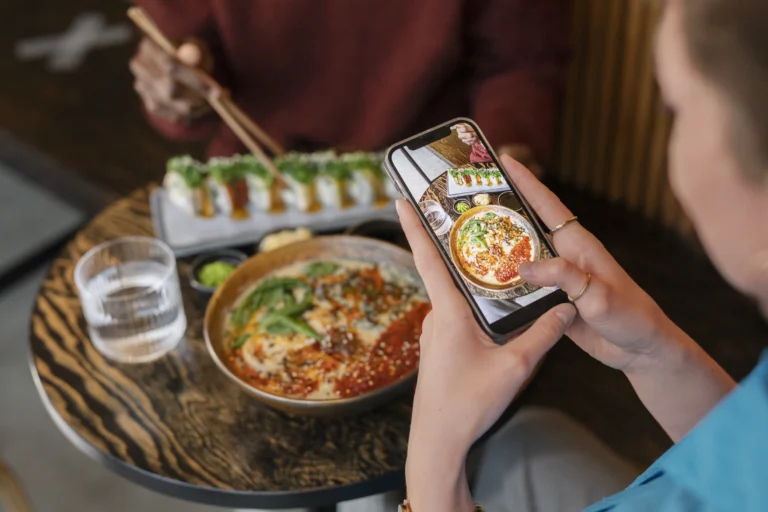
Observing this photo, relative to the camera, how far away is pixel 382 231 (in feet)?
4.58

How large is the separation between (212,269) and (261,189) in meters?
0.26

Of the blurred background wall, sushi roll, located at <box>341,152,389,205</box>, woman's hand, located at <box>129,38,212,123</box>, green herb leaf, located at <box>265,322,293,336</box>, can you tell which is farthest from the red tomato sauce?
the blurred background wall

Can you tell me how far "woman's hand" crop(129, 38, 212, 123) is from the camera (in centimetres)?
143

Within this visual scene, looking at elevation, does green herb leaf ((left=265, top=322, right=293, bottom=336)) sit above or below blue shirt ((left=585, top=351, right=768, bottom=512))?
below

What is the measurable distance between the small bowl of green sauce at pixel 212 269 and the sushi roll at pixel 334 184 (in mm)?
224

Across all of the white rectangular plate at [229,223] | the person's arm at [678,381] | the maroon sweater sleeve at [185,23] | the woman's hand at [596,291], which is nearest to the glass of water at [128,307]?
the white rectangular plate at [229,223]

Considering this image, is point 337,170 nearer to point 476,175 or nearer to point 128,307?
point 128,307

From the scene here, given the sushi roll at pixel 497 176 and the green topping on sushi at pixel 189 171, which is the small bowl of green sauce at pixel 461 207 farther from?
the green topping on sushi at pixel 189 171

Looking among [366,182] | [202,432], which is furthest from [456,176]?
[366,182]

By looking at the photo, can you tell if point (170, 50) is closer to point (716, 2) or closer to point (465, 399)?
point (465, 399)

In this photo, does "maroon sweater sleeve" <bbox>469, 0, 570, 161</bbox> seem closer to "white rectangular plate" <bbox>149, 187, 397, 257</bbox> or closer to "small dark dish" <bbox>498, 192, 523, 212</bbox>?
"white rectangular plate" <bbox>149, 187, 397, 257</bbox>

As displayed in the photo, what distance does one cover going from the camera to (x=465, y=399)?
77cm

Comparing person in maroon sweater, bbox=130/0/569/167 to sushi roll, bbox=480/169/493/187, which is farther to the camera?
person in maroon sweater, bbox=130/0/569/167

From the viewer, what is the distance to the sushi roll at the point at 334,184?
1.49 meters
